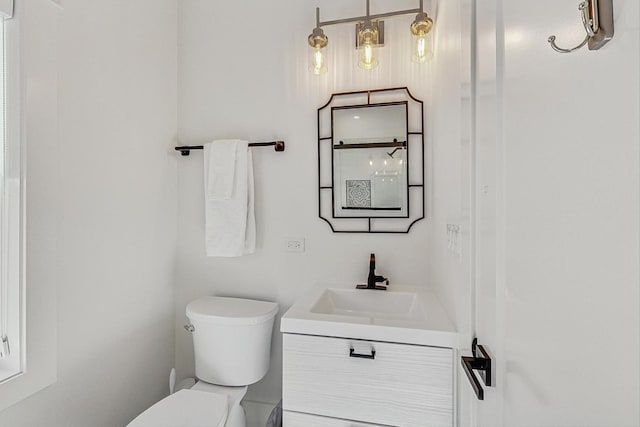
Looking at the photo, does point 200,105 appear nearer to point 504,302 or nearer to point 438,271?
point 438,271

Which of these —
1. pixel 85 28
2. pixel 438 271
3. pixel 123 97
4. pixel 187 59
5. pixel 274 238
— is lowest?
pixel 438 271

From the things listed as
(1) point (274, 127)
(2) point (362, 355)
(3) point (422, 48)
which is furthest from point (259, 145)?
(2) point (362, 355)

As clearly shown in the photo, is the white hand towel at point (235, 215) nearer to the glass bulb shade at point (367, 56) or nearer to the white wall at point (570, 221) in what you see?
the glass bulb shade at point (367, 56)

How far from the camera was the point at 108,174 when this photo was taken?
151 centimetres

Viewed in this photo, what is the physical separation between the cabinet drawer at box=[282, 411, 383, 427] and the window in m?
0.99

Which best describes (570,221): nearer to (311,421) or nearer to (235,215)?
(311,421)

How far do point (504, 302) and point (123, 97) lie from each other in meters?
1.86

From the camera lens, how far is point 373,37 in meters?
1.57

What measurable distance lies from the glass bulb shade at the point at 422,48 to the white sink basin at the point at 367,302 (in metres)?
1.18

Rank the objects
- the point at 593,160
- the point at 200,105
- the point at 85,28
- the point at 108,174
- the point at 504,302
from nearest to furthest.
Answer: the point at 593,160 → the point at 504,302 → the point at 85,28 → the point at 108,174 → the point at 200,105

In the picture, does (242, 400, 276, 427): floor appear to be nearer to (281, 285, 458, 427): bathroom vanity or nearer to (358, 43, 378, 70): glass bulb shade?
(281, 285, 458, 427): bathroom vanity

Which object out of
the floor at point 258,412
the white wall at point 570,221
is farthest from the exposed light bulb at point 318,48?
the floor at point 258,412

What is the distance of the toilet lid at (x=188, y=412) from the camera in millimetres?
Answer: 1211

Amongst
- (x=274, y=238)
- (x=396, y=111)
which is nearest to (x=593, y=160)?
(x=396, y=111)
